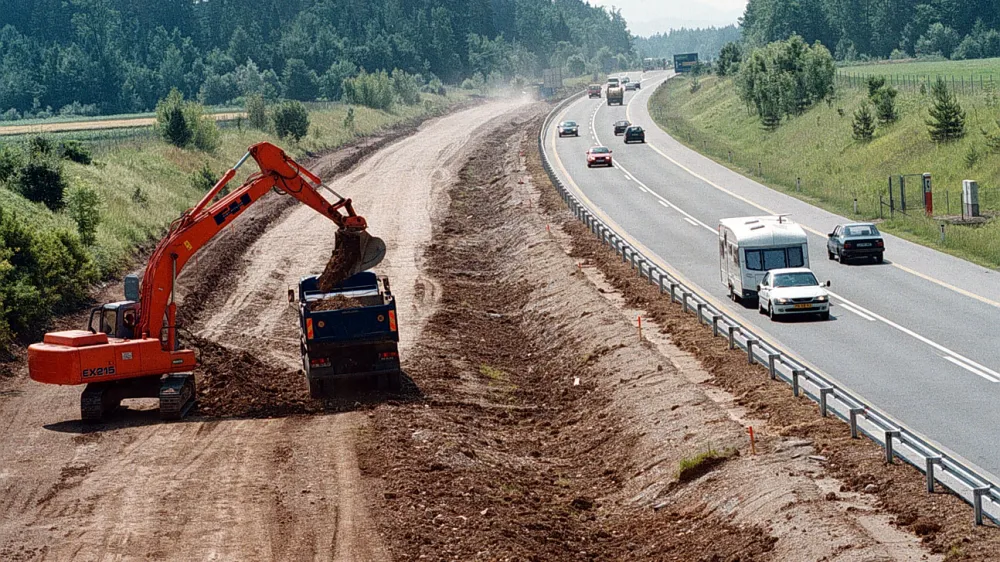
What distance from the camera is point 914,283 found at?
37656 millimetres

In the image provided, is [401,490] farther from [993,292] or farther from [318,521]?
[993,292]

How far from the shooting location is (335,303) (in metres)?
26.4

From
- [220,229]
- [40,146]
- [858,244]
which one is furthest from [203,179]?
[220,229]

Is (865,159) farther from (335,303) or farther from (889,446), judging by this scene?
(889,446)

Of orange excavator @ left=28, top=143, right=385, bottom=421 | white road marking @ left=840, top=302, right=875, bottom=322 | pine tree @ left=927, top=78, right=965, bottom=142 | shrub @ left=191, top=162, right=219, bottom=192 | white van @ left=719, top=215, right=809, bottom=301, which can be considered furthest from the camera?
shrub @ left=191, top=162, right=219, bottom=192

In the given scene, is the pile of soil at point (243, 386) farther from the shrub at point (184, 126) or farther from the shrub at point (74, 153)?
the shrub at point (184, 126)

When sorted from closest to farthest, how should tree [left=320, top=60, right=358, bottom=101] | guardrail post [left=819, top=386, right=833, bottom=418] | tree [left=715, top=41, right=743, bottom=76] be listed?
1. guardrail post [left=819, top=386, right=833, bottom=418]
2. tree [left=715, top=41, right=743, bottom=76]
3. tree [left=320, top=60, right=358, bottom=101]

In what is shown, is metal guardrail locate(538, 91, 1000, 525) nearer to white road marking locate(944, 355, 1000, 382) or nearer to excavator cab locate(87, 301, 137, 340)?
white road marking locate(944, 355, 1000, 382)

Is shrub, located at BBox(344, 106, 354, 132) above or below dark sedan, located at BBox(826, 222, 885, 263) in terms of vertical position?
above

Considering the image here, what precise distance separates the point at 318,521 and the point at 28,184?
31875mm

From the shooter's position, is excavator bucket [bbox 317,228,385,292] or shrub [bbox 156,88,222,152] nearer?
excavator bucket [bbox 317,228,385,292]

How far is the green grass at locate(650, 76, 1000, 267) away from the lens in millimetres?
49406

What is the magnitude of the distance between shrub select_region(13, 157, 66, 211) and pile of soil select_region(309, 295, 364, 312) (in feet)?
74.0

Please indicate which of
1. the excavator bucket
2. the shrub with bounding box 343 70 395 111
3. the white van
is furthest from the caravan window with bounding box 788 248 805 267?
the shrub with bounding box 343 70 395 111
